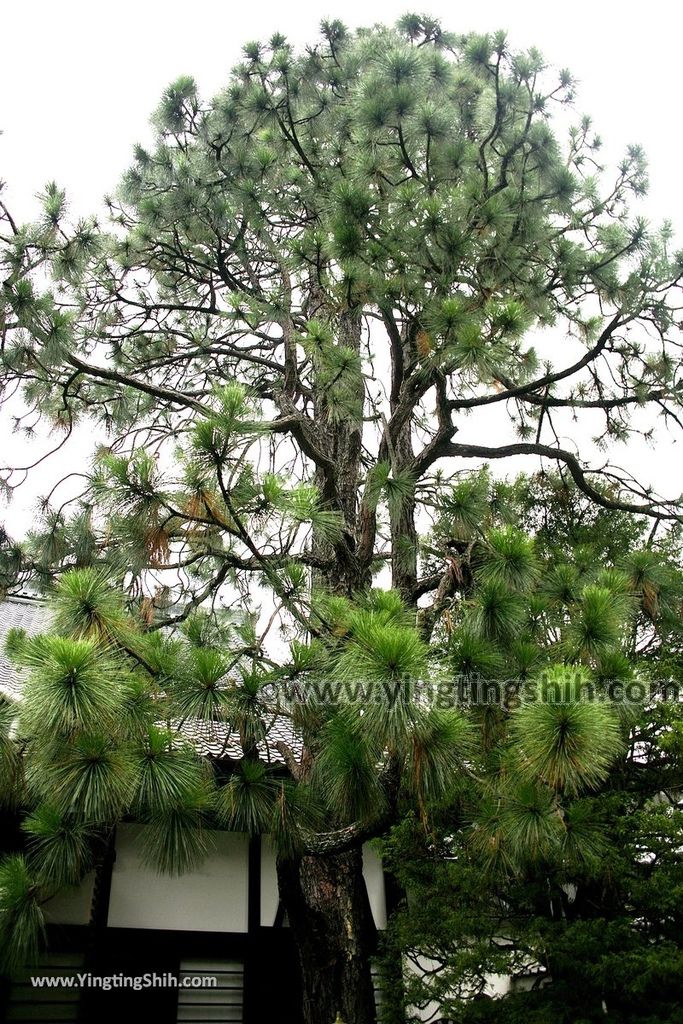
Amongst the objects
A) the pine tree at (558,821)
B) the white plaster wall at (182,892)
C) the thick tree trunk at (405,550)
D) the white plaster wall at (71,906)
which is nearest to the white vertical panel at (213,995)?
the white plaster wall at (182,892)

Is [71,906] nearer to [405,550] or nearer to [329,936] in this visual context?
[329,936]

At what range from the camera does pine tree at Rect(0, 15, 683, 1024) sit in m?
2.55

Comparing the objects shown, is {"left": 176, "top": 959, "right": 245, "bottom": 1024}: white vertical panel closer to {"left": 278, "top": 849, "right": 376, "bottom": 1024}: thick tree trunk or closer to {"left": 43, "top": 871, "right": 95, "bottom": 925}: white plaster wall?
{"left": 43, "top": 871, "right": 95, "bottom": 925}: white plaster wall

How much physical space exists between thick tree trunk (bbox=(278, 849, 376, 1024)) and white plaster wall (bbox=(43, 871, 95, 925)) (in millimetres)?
1519

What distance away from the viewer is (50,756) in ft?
7.15

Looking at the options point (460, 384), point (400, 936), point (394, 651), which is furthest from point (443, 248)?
point (400, 936)

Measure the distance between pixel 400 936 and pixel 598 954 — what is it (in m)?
1.09

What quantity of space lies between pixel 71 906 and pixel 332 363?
3.25 metres

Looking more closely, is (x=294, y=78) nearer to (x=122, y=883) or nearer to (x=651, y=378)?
A: (x=651, y=378)

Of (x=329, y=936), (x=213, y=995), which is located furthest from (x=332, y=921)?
(x=213, y=995)

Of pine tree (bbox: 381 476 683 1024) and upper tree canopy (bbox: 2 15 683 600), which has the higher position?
upper tree canopy (bbox: 2 15 683 600)

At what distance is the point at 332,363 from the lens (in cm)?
362

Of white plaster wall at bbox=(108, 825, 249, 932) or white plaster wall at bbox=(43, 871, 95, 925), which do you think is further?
white plaster wall at bbox=(108, 825, 249, 932)

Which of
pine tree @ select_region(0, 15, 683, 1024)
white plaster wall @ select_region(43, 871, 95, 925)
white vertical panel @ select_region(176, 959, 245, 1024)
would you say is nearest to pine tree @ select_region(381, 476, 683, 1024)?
pine tree @ select_region(0, 15, 683, 1024)
